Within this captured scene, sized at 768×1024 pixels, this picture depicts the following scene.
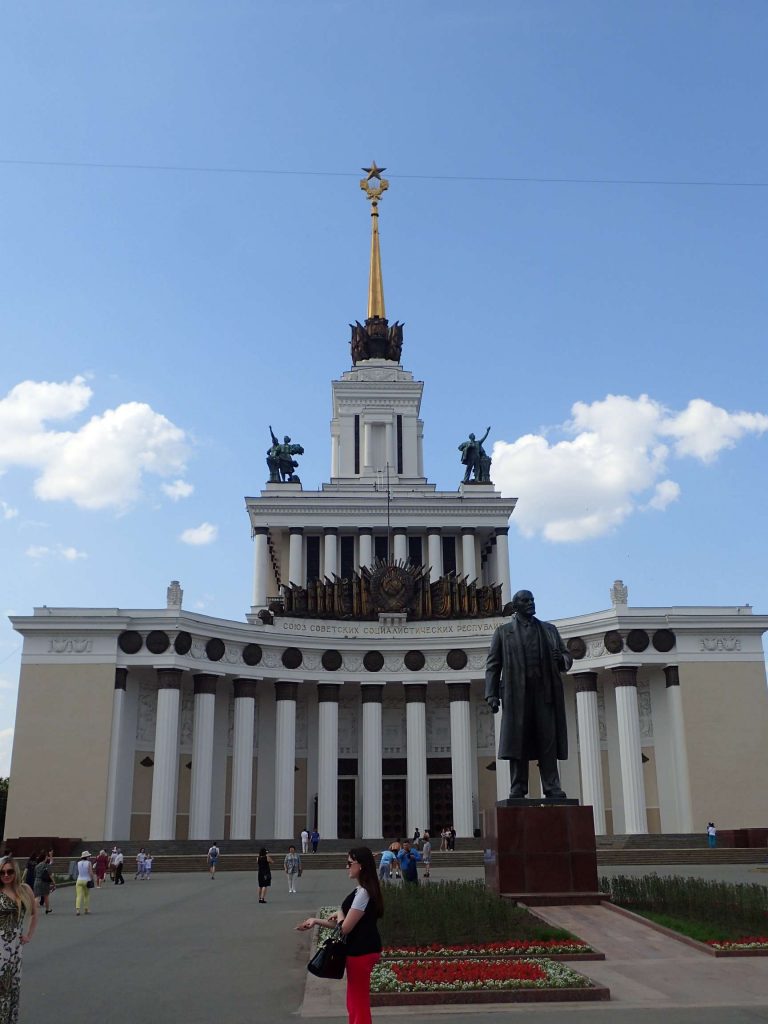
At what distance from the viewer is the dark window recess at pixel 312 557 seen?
60447 millimetres

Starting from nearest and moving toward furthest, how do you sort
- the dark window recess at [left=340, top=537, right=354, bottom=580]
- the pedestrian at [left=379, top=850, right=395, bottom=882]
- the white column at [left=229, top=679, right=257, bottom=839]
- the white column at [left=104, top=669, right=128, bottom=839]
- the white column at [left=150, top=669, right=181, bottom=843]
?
the pedestrian at [left=379, top=850, right=395, bottom=882] < the white column at [left=104, top=669, right=128, bottom=839] < the white column at [left=150, top=669, right=181, bottom=843] < the white column at [left=229, top=679, right=257, bottom=839] < the dark window recess at [left=340, top=537, right=354, bottom=580]

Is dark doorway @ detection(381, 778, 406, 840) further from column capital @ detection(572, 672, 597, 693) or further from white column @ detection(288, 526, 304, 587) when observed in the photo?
white column @ detection(288, 526, 304, 587)

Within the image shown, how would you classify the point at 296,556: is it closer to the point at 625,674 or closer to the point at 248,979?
the point at 625,674

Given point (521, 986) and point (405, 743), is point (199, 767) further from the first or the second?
point (521, 986)

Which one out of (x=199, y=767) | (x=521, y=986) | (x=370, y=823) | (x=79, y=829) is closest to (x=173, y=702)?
(x=199, y=767)

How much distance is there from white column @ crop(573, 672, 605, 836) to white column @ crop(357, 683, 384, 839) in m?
9.23

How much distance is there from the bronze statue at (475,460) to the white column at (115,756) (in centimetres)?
2992

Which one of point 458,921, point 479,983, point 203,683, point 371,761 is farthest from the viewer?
point 371,761

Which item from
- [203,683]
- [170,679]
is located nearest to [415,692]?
[203,683]

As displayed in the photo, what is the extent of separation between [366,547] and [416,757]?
17.9 metres

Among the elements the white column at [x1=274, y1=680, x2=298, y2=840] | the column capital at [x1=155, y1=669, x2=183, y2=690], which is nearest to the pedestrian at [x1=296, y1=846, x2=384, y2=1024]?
the column capital at [x1=155, y1=669, x2=183, y2=690]

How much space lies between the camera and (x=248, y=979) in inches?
429

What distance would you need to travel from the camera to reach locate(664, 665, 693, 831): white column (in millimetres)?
41156

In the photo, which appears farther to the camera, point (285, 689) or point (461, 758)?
point (285, 689)
